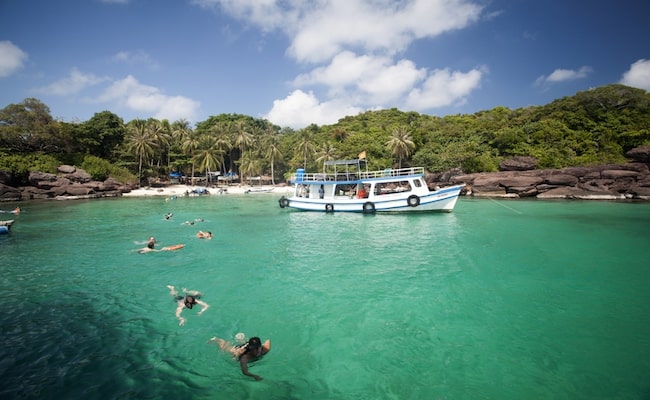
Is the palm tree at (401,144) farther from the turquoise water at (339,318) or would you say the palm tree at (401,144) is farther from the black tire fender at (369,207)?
the turquoise water at (339,318)

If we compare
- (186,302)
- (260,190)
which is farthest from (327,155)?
(186,302)

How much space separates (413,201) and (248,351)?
21.9 meters

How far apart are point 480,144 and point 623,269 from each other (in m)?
47.3

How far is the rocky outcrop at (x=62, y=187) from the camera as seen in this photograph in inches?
1582

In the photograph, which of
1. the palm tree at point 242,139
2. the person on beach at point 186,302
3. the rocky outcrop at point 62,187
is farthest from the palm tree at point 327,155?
the person on beach at point 186,302

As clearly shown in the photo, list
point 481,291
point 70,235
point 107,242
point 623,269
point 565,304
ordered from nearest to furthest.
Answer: point 565,304
point 481,291
point 623,269
point 107,242
point 70,235

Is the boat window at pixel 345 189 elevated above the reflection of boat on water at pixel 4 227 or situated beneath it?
elevated above

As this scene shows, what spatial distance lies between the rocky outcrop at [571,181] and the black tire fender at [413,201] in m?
22.5

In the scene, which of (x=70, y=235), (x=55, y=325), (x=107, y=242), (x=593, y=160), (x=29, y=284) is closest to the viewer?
(x=55, y=325)

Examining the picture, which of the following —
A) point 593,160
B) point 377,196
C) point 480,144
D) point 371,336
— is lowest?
point 371,336

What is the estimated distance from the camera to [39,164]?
43.8 meters

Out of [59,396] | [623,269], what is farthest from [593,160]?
[59,396]

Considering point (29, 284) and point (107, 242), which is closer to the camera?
point (29, 284)

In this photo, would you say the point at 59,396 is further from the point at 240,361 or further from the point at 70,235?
the point at 70,235
